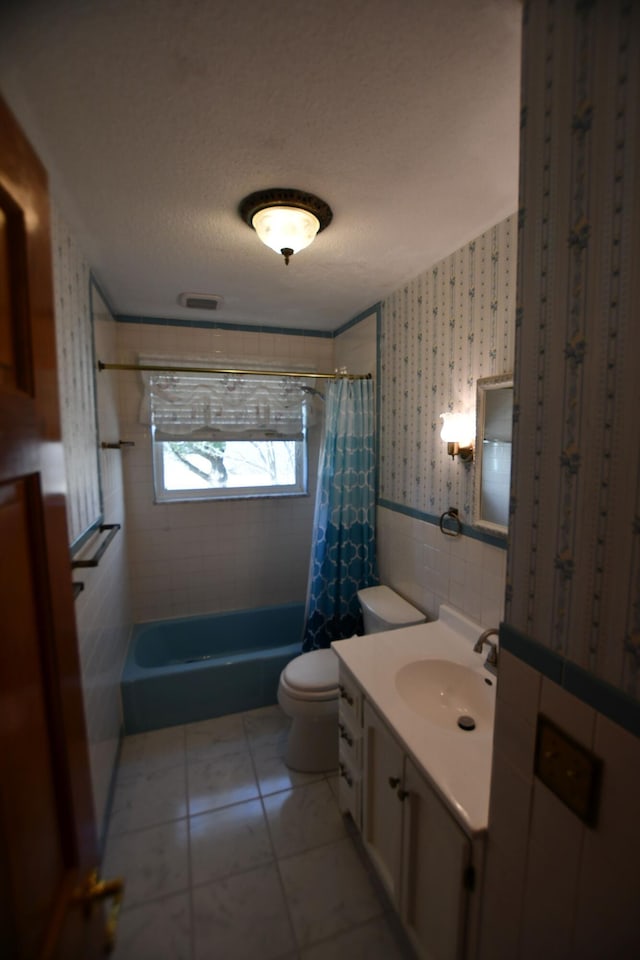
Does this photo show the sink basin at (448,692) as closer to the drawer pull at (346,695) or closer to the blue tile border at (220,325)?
the drawer pull at (346,695)

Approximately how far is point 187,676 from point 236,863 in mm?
912

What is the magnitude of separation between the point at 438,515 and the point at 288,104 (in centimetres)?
156

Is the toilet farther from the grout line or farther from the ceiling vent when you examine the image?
the ceiling vent

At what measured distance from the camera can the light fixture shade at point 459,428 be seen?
5.41ft

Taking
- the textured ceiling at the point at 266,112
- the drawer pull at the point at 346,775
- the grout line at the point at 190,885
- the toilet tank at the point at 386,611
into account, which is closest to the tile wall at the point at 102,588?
the textured ceiling at the point at 266,112

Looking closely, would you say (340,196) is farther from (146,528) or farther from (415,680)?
(146,528)

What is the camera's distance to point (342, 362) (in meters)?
2.86

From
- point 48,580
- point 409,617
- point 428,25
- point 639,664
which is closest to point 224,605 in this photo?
point 409,617

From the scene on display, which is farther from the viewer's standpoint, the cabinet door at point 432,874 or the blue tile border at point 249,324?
the blue tile border at point 249,324

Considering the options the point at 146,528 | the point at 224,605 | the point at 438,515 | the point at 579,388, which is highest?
the point at 579,388

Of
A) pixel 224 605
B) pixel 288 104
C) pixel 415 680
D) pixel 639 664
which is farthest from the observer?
pixel 224 605

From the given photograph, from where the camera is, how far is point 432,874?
106 cm

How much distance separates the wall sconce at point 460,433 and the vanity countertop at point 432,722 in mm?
701

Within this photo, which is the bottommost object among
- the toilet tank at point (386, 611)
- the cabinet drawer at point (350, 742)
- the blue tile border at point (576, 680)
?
Result: the cabinet drawer at point (350, 742)
